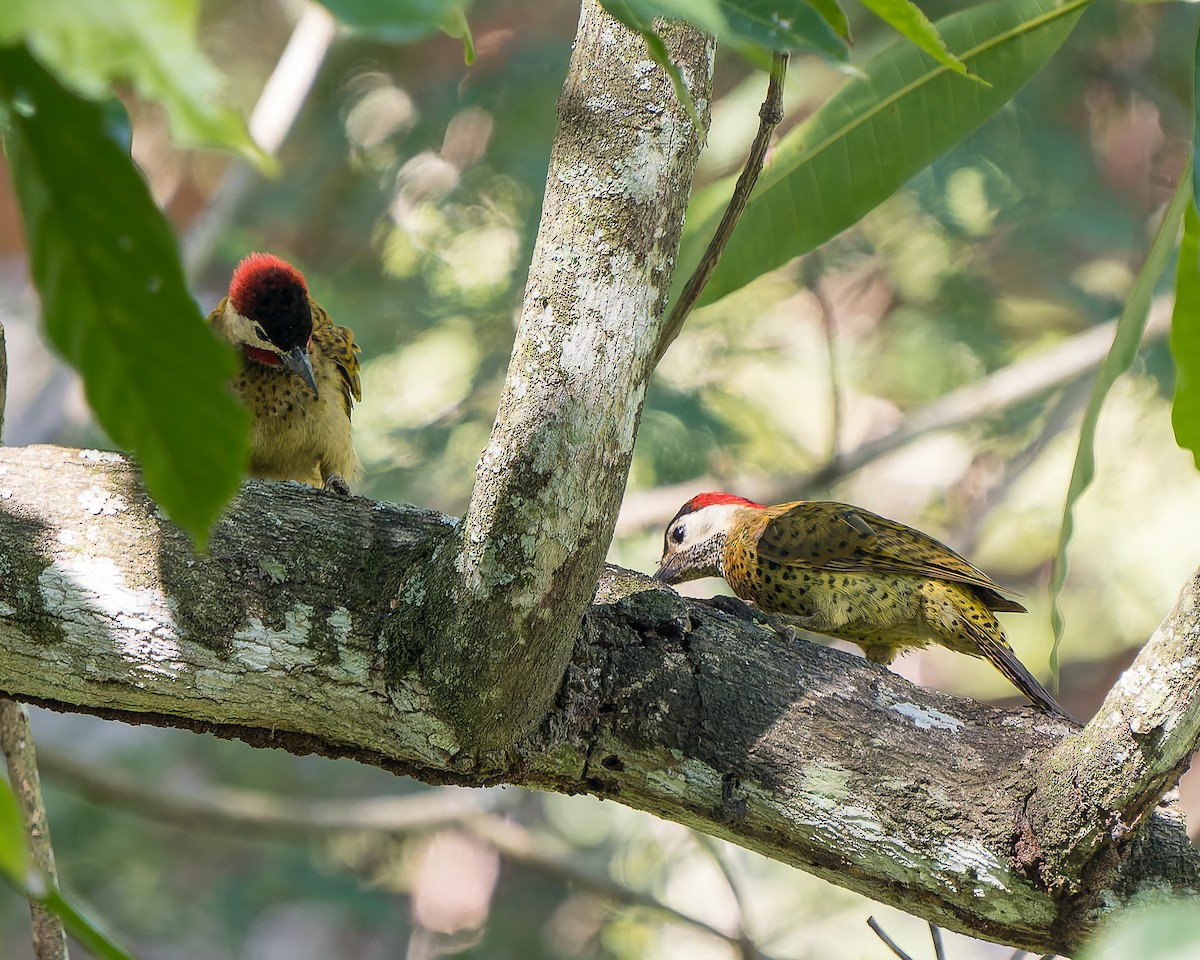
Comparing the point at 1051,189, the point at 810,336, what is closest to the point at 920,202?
the point at 1051,189

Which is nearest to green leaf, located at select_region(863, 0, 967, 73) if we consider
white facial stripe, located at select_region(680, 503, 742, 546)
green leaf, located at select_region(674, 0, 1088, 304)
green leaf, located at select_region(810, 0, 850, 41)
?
green leaf, located at select_region(810, 0, 850, 41)

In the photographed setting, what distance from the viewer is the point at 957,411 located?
6.23 metres

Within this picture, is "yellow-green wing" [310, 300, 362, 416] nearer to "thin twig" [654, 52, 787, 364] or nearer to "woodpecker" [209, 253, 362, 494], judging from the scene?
"woodpecker" [209, 253, 362, 494]

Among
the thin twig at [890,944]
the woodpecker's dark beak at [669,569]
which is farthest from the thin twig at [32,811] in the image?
the woodpecker's dark beak at [669,569]

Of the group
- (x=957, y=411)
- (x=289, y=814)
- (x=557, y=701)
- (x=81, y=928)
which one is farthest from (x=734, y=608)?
(x=957, y=411)

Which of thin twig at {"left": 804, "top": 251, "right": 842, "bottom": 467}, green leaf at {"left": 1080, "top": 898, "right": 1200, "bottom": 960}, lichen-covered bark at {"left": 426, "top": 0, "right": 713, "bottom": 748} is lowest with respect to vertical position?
green leaf at {"left": 1080, "top": 898, "right": 1200, "bottom": 960}

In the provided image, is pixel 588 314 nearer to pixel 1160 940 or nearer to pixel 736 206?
pixel 736 206

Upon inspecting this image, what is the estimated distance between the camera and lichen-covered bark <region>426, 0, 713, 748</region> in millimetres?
1934

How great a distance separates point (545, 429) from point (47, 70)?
119 cm

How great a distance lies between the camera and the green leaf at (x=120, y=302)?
80 centimetres

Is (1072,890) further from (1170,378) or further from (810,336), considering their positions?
(810,336)

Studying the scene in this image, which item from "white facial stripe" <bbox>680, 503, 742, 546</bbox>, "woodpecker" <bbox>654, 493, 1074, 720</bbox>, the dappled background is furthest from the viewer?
the dappled background

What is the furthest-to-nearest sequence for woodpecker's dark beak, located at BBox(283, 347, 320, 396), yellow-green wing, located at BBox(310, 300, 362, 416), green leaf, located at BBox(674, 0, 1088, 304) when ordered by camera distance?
yellow-green wing, located at BBox(310, 300, 362, 416)
woodpecker's dark beak, located at BBox(283, 347, 320, 396)
green leaf, located at BBox(674, 0, 1088, 304)

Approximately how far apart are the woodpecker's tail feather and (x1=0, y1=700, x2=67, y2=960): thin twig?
233 centimetres
